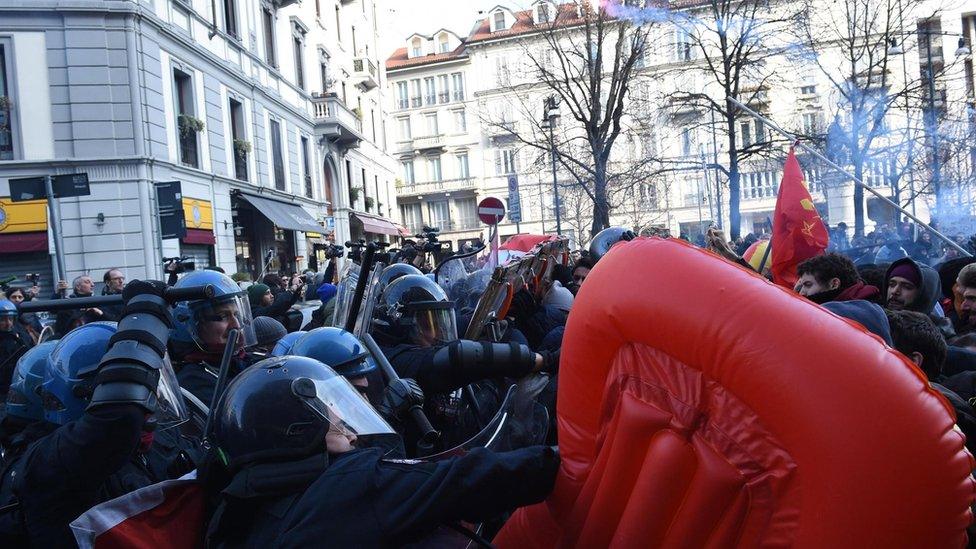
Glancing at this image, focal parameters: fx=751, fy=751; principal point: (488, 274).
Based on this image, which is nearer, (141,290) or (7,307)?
(141,290)

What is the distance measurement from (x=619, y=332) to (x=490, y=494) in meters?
0.45

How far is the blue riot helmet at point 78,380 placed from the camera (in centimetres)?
229

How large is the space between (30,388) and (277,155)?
20.9 meters

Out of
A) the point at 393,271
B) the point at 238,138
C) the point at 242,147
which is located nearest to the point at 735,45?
the point at 242,147

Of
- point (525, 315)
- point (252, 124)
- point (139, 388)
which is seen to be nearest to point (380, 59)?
point (252, 124)

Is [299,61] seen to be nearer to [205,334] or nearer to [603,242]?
[603,242]

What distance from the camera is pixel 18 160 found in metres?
13.8

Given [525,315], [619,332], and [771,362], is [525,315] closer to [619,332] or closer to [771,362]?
[619,332]

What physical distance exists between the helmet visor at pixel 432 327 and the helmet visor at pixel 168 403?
1303 mm

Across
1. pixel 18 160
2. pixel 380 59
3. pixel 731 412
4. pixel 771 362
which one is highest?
pixel 380 59

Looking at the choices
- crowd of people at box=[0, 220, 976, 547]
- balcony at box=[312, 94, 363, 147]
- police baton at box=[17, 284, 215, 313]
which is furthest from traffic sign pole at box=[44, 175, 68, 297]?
balcony at box=[312, 94, 363, 147]

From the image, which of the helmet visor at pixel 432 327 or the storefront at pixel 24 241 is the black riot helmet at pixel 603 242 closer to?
the helmet visor at pixel 432 327

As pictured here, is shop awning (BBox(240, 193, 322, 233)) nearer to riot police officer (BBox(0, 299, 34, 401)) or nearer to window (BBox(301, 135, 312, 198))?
window (BBox(301, 135, 312, 198))

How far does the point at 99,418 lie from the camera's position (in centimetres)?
184
